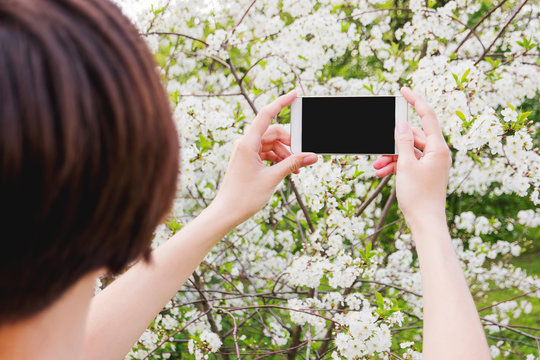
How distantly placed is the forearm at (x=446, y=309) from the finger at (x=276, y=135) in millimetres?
826

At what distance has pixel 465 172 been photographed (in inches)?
178

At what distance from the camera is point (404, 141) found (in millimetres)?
1575

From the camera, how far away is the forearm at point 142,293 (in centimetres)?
137

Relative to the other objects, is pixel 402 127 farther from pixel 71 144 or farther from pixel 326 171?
pixel 71 144

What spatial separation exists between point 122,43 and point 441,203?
3.34 feet

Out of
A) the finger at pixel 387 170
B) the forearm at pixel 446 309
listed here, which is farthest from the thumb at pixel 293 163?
the forearm at pixel 446 309

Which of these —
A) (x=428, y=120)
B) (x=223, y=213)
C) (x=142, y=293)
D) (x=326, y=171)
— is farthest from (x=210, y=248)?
(x=326, y=171)

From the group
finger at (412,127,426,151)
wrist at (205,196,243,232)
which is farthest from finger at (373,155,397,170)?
wrist at (205,196,243,232)

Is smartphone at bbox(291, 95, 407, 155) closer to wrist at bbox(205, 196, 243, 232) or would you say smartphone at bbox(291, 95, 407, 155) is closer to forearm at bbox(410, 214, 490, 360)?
wrist at bbox(205, 196, 243, 232)

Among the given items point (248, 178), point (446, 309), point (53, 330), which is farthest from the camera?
point (248, 178)

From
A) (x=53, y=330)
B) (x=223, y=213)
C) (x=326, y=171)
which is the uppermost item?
(x=326, y=171)

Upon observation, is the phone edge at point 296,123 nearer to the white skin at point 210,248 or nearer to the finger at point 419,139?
the white skin at point 210,248

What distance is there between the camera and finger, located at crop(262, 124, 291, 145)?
1.88m

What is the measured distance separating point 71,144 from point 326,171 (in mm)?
1839
